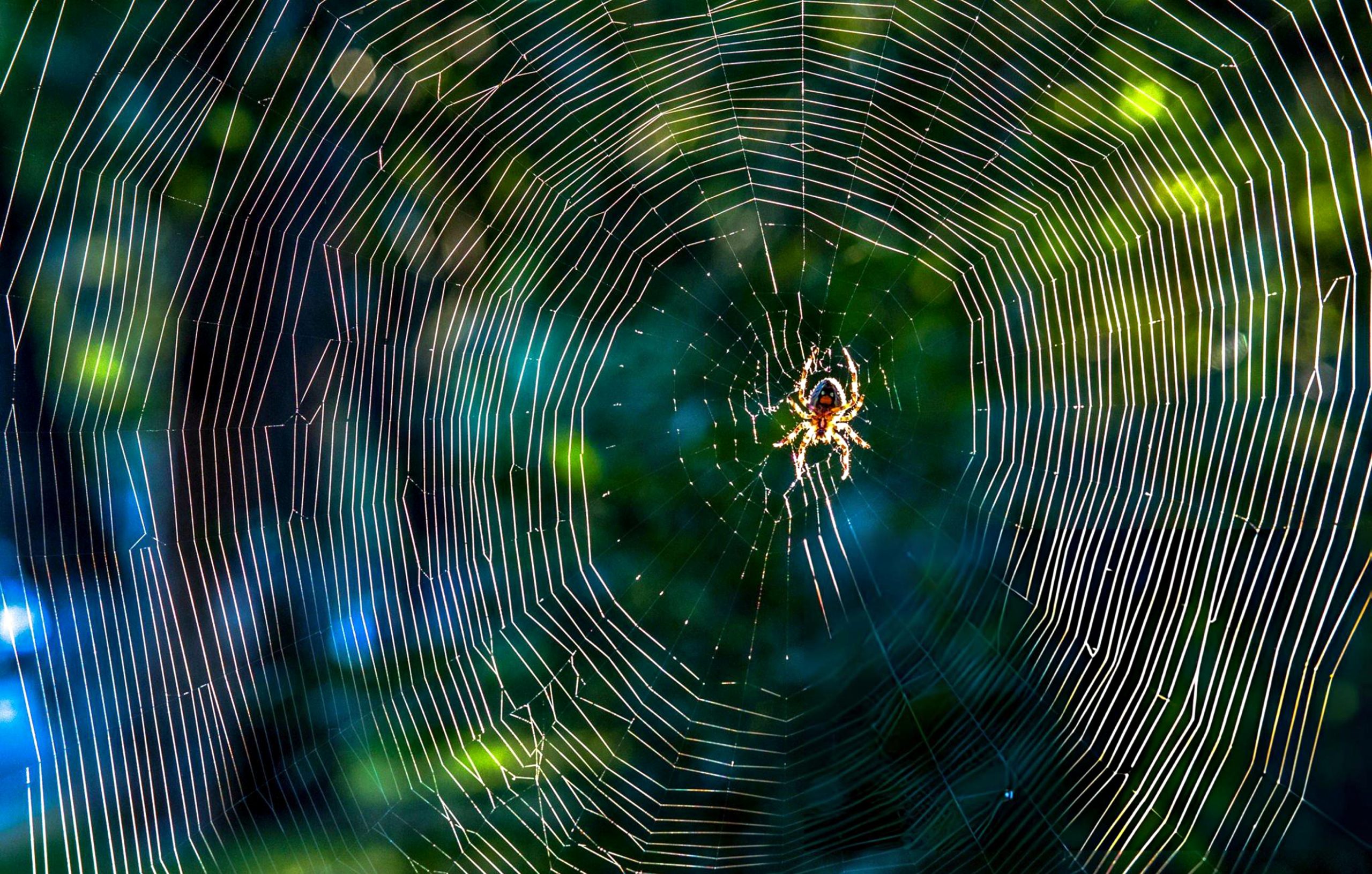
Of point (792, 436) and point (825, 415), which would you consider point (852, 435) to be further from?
point (792, 436)

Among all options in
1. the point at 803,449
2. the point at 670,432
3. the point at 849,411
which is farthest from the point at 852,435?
the point at 670,432

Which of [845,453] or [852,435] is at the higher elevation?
[852,435]

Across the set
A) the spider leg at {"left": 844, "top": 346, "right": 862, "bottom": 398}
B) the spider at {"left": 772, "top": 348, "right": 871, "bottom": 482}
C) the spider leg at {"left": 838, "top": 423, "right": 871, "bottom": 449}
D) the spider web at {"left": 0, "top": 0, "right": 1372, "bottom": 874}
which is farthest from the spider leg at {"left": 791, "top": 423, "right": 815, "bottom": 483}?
the spider leg at {"left": 844, "top": 346, "right": 862, "bottom": 398}

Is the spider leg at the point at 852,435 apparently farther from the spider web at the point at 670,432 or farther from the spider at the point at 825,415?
the spider web at the point at 670,432

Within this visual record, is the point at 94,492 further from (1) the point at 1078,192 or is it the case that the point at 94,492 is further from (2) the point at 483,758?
(1) the point at 1078,192

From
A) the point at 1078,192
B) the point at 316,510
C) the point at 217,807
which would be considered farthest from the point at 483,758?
the point at 1078,192
